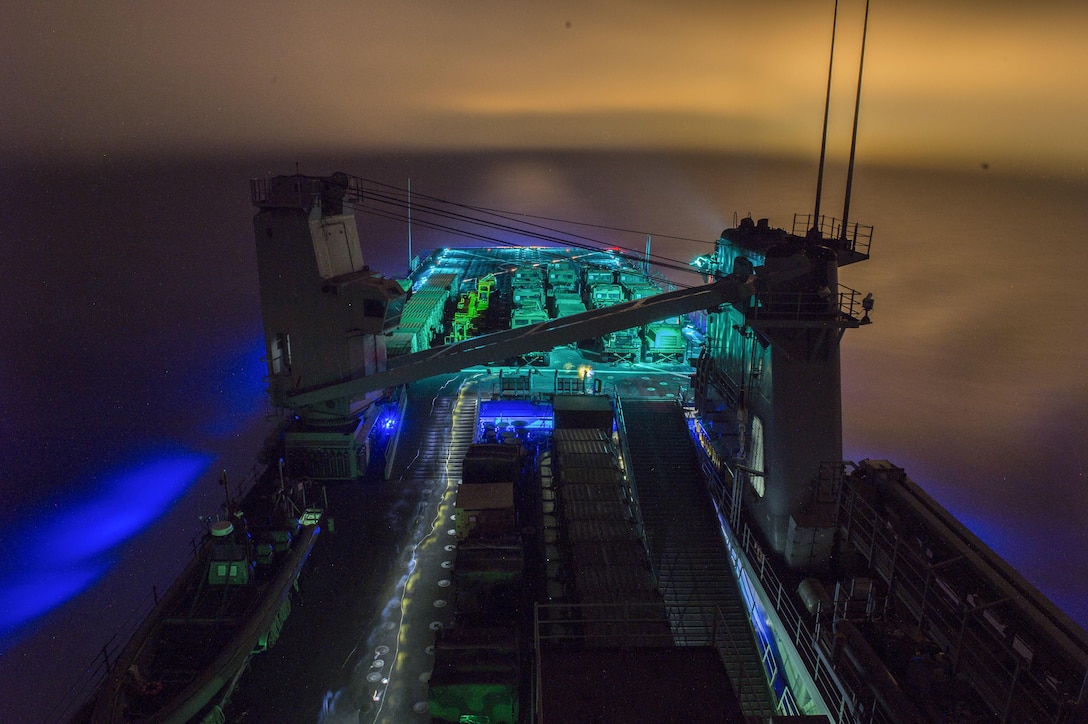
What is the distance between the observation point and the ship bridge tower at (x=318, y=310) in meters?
14.7

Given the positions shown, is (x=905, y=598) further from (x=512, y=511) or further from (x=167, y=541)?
(x=167, y=541)

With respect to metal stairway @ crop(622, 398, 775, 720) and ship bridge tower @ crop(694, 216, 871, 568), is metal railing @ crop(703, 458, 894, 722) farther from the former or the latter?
metal stairway @ crop(622, 398, 775, 720)

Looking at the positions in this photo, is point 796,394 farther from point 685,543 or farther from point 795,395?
point 685,543

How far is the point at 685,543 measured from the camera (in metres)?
14.3

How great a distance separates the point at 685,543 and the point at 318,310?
31.9 ft

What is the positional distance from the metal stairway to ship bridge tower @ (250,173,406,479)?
22.8ft

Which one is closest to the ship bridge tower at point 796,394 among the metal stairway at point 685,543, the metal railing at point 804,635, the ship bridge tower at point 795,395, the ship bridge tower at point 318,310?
the ship bridge tower at point 795,395

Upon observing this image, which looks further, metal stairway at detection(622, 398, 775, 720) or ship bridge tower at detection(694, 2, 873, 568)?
ship bridge tower at detection(694, 2, 873, 568)

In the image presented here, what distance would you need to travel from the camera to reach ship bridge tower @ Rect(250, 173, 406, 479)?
14719mm

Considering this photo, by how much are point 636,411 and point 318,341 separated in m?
8.49

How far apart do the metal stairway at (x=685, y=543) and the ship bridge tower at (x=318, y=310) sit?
6.93 meters

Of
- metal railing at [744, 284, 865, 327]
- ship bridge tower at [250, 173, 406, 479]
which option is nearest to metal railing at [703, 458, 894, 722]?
metal railing at [744, 284, 865, 327]

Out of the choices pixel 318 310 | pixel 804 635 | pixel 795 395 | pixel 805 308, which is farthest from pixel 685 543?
pixel 318 310

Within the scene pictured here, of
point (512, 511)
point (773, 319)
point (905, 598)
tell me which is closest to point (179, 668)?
point (512, 511)
